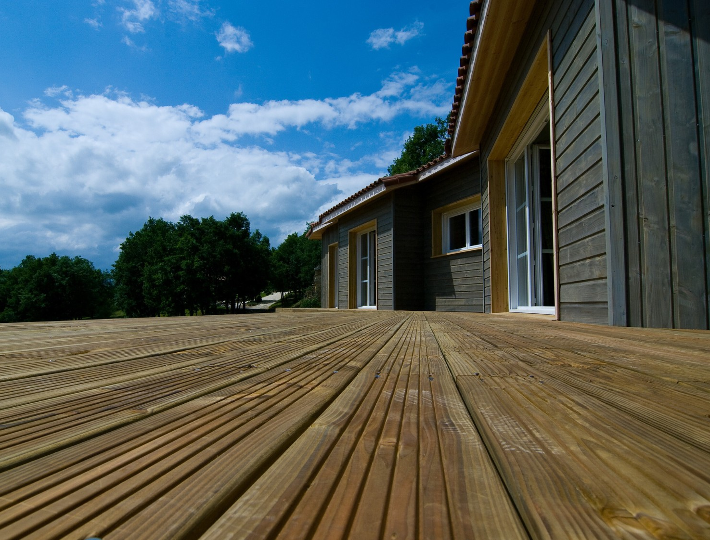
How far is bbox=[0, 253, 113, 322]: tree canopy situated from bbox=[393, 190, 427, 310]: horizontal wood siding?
25.0 metres

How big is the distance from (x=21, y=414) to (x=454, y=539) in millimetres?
496

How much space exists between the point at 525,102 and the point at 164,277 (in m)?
19.9

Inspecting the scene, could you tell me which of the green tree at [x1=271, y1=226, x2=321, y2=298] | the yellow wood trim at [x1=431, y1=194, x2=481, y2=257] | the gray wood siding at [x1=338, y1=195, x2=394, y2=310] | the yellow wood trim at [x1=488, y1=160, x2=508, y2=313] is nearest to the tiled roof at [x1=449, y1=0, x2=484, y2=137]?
the yellow wood trim at [x1=488, y1=160, x2=508, y2=313]

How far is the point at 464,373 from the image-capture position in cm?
73

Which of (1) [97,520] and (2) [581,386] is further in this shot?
(2) [581,386]

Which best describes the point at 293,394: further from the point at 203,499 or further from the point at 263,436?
the point at 203,499

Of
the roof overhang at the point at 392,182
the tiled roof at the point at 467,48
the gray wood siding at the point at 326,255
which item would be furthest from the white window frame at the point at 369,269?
the tiled roof at the point at 467,48

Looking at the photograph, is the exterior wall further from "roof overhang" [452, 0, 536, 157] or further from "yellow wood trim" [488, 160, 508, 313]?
"yellow wood trim" [488, 160, 508, 313]

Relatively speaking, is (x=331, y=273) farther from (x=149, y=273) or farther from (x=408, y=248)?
(x=149, y=273)

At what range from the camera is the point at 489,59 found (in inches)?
156

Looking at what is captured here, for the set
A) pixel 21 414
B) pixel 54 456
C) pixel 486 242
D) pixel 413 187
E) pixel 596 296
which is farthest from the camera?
pixel 413 187

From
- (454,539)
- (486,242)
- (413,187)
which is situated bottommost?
(454,539)

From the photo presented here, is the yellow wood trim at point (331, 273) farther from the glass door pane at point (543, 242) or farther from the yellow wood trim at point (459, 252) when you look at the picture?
the glass door pane at point (543, 242)

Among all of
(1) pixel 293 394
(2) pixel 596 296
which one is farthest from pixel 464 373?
(2) pixel 596 296
